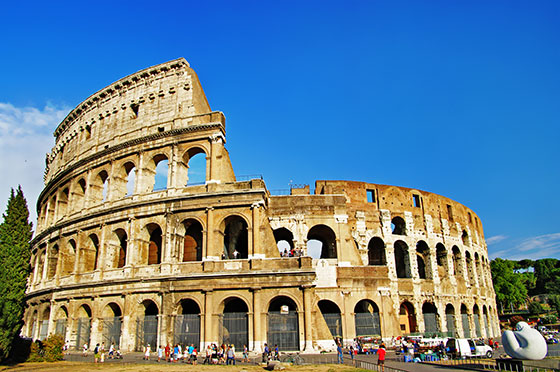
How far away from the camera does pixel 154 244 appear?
23.7 m

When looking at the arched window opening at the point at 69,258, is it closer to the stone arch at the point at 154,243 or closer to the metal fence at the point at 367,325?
the stone arch at the point at 154,243

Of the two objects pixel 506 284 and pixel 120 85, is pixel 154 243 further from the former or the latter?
pixel 506 284

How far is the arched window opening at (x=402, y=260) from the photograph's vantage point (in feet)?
95.0

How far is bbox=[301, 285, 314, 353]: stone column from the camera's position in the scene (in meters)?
19.4

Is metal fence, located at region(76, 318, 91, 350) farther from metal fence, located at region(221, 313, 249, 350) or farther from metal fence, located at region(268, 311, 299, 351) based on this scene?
metal fence, located at region(268, 311, 299, 351)

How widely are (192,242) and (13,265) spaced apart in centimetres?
845

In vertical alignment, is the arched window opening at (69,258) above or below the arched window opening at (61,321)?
above

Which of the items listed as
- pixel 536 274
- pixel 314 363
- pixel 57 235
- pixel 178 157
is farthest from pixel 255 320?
pixel 536 274

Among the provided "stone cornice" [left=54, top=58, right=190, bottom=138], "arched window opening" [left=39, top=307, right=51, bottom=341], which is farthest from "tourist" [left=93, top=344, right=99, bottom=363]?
"stone cornice" [left=54, top=58, right=190, bottom=138]

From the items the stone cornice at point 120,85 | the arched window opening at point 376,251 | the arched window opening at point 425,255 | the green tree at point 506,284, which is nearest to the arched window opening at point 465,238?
the arched window opening at point 425,255

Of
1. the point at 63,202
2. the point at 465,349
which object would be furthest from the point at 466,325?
the point at 63,202

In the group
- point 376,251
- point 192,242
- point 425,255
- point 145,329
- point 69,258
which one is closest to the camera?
point 145,329

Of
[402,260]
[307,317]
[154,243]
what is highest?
[154,243]

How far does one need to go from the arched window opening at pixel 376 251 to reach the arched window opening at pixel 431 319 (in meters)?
4.50
